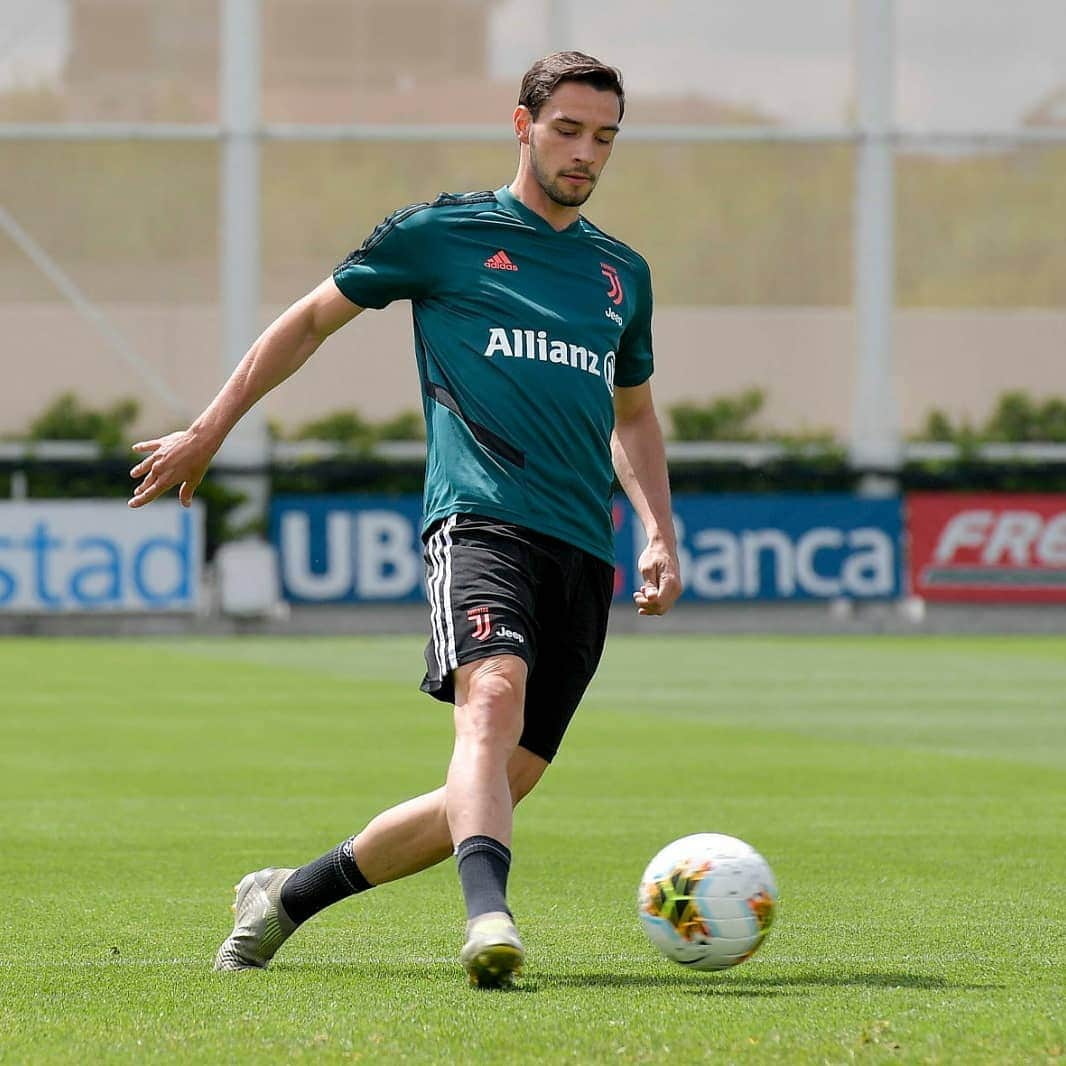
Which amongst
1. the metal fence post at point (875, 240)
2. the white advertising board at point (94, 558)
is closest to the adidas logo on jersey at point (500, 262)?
Result: the white advertising board at point (94, 558)

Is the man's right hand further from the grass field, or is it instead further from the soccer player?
the grass field

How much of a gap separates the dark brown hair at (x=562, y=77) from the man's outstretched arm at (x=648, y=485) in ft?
2.81

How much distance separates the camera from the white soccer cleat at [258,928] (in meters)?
5.33

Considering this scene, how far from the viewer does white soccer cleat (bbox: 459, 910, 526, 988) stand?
4688 mm

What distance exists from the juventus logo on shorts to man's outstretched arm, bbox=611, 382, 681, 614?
617 mm

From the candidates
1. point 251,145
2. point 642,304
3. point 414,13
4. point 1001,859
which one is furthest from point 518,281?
point 414,13

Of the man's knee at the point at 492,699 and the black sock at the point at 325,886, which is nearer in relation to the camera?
the man's knee at the point at 492,699

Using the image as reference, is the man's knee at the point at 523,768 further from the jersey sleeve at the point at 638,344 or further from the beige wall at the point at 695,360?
the beige wall at the point at 695,360

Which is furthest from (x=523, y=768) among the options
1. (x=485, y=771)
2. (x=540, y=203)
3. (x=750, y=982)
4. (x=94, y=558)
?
(x=94, y=558)

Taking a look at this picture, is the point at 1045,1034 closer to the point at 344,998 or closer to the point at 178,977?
the point at 344,998

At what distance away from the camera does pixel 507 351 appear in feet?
17.4

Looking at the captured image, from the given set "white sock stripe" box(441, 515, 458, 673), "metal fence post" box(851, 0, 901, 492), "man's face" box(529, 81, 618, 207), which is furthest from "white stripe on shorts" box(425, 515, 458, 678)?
"metal fence post" box(851, 0, 901, 492)

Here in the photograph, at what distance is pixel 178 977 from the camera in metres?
5.23

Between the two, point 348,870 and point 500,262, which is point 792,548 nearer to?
point 500,262
